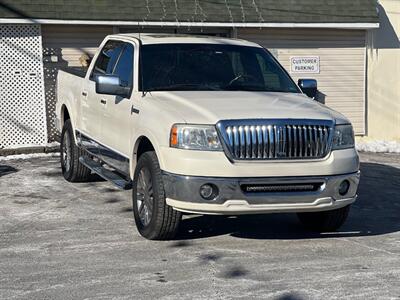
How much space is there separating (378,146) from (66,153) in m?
7.54

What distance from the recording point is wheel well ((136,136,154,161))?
7102mm

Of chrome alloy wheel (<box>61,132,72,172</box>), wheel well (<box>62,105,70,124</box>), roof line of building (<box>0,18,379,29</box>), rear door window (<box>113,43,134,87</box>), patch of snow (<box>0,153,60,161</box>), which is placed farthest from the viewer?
roof line of building (<box>0,18,379,29</box>)

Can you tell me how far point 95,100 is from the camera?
8695 mm

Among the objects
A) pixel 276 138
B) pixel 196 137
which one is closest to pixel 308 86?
pixel 276 138

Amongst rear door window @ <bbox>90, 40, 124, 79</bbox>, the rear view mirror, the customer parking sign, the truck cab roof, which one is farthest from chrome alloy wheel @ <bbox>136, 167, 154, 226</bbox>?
the customer parking sign

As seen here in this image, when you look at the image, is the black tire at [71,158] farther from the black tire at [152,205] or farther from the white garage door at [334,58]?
the white garage door at [334,58]

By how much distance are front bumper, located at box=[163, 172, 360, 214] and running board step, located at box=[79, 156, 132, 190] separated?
1.36 metres

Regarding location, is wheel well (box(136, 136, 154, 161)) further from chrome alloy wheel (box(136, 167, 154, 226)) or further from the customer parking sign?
the customer parking sign

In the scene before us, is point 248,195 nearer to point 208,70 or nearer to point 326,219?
point 326,219

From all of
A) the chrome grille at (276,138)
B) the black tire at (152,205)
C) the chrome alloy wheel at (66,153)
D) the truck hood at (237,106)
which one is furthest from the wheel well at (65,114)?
the chrome grille at (276,138)

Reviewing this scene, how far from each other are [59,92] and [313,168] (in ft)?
17.0

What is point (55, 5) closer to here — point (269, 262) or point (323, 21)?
point (323, 21)

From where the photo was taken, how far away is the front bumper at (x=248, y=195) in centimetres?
640

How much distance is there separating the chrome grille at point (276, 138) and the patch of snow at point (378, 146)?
858 centimetres
